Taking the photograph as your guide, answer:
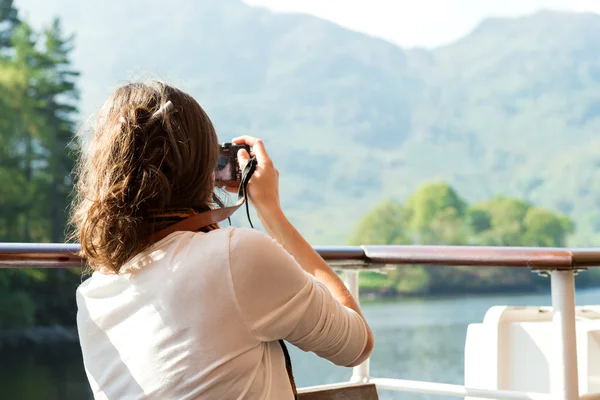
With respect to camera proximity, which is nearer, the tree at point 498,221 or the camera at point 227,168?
the camera at point 227,168

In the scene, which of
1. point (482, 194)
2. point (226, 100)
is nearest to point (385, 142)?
point (482, 194)

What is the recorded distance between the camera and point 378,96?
29969mm

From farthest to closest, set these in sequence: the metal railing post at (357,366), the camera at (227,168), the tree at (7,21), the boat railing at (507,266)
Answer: the tree at (7,21)
the metal railing post at (357,366)
the boat railing at (507,266)
the camera at (227,168)

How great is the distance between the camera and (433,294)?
21109mm

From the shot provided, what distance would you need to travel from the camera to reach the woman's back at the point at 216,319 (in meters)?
0.74

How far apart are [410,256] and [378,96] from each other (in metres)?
29.0

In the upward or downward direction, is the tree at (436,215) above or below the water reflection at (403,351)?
above

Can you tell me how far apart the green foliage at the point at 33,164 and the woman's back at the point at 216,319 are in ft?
53.7

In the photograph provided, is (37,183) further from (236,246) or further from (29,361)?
(236,246)

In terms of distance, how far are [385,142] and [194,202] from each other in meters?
28.0

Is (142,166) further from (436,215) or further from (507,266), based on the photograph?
(436,215)

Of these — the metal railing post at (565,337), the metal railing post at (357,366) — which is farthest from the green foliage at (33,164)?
the metal railing post at (565,337)

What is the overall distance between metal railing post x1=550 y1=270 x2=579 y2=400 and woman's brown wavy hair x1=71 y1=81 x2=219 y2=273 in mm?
715

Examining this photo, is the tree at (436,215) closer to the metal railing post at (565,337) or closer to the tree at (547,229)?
the tree at (547,229)
